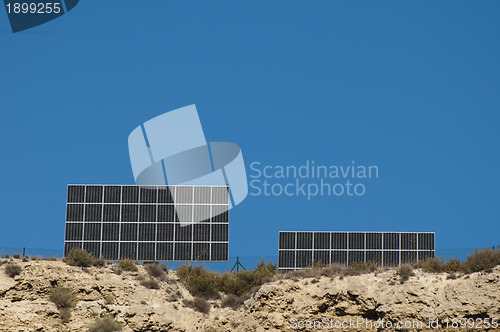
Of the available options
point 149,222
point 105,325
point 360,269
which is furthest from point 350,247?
point 105,325

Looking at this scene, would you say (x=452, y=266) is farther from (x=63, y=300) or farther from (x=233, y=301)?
(x=63, y=300)

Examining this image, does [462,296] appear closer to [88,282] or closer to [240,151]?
[88,282]

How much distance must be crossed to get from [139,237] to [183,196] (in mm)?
4261

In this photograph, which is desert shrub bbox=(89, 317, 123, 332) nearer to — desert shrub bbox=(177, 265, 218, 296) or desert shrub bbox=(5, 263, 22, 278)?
desert shrub bbox=(5, 263, 22, 278)

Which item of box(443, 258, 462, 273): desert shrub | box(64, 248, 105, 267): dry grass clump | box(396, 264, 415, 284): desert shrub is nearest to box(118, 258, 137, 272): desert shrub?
box(64, 248, 105, 267): dry grass clump

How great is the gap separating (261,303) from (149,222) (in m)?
13.1

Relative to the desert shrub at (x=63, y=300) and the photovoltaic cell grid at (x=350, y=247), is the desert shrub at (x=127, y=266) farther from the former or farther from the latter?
the photovoltaic cell grid at (x=350, y=247)

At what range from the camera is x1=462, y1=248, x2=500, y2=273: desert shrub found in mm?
39062

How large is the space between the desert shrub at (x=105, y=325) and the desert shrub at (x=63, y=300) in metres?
1.55

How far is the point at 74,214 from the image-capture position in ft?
169

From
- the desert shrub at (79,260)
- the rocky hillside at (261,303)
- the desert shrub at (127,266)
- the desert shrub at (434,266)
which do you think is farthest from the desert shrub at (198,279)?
the desert shrub at (434,266)

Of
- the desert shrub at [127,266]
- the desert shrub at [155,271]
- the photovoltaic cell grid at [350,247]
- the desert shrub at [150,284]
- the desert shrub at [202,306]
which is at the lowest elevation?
the desert shrub at [202,306]

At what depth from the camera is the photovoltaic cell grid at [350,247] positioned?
161 feet

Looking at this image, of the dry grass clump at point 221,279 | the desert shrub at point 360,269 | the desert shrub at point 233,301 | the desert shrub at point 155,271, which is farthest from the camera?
the desert shrub at point 155,271
